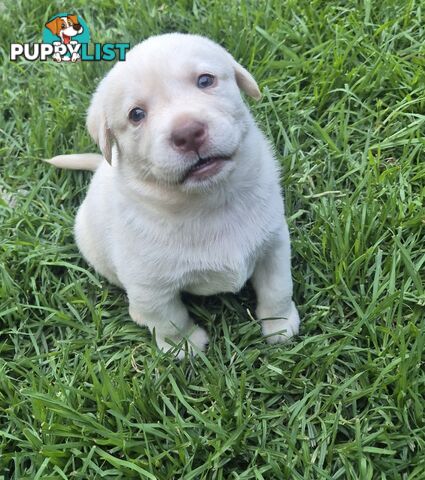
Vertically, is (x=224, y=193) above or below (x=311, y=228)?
above

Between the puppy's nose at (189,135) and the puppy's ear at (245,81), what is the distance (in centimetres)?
49

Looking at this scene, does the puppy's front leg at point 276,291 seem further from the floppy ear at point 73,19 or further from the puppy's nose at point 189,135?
the floppy ear at point 73,19

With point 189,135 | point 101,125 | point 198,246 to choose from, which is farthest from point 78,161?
point 189,135

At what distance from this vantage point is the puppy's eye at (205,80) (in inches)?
88.1

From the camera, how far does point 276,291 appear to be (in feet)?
9.16

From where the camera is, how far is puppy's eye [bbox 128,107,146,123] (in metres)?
2.24

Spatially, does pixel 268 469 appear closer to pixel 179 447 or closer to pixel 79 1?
pixel 179 447

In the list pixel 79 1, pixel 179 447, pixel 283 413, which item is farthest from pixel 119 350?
pixel 79 1

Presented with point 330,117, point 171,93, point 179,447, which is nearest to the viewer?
point 171,93

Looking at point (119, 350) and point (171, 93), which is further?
point (119, 350)

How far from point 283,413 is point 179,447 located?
473mm

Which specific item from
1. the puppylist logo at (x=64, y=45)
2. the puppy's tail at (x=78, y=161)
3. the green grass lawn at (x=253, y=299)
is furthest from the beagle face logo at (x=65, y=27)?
the puppy's tail at (x=78, y=161)

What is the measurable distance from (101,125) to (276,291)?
42.1 inches

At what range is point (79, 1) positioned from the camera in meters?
4.41
